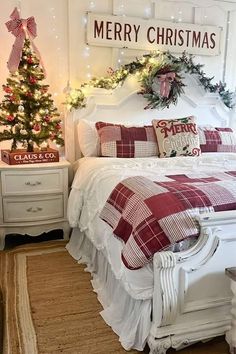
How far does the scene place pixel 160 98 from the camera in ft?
11.1

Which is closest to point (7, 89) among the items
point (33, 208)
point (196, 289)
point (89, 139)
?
point (89, 139)

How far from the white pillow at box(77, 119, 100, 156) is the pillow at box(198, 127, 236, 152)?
3.42ft

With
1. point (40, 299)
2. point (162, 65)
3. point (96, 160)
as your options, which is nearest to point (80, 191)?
point (96, 160)

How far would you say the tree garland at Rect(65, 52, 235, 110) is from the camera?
3293 millimetres

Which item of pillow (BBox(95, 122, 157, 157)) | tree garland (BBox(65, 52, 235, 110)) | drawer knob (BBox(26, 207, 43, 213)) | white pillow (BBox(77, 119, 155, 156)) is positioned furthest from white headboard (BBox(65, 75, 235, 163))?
drawer knob (BBox(26, 207, 43, 213))

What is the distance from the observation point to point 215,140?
328cm

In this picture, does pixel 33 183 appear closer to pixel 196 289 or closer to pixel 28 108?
pixel 28 108

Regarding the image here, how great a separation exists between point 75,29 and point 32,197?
5.64 feet

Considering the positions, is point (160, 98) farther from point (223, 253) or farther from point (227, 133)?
point (223, 253)

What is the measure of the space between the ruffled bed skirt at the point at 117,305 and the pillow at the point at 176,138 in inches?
43.2

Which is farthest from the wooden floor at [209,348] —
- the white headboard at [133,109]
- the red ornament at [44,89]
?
the red ornament at [44,89]

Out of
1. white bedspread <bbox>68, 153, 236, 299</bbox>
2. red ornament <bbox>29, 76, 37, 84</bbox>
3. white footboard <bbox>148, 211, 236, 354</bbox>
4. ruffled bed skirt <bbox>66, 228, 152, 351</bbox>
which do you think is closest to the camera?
white footboard <bbox>148, 211, 236, 354</bbox>

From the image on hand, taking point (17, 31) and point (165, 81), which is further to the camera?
point (165, 81)

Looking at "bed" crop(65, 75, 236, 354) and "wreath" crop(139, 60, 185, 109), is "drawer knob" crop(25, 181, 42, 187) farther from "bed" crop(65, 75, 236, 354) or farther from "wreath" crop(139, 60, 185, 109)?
"wreath" crop(139, 60, 185, 109)
